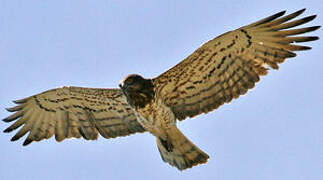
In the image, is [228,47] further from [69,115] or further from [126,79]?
[69,115]

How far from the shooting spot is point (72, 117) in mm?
15227

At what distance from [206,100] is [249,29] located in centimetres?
157

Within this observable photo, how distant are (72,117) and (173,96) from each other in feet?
6.69

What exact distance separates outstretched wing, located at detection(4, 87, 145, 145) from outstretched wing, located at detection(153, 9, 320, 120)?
102 centimetres

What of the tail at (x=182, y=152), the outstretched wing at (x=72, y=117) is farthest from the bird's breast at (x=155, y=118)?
the outstretched wing at (x=72, y=117)

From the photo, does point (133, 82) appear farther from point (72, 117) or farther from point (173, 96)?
point (72, 117)

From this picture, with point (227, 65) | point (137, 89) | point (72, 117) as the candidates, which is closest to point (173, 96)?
point (137, 89)

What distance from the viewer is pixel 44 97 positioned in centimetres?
1503

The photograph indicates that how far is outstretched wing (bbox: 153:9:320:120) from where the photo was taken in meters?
14.1

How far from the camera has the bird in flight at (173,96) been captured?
14.1 meters

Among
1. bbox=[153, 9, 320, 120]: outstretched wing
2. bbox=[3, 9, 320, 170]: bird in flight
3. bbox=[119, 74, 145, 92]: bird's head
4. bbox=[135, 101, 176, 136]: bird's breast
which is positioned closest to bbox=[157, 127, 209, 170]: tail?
bbox=[3, 9, 320, 170]: bird in flight

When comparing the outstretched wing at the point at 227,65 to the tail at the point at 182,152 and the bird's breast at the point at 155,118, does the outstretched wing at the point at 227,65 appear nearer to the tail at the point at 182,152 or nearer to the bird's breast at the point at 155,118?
the bird's breast at the point at 155,118

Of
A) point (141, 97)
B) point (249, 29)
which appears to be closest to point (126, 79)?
point (141, 97)

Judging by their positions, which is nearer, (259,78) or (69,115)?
(259,78)
